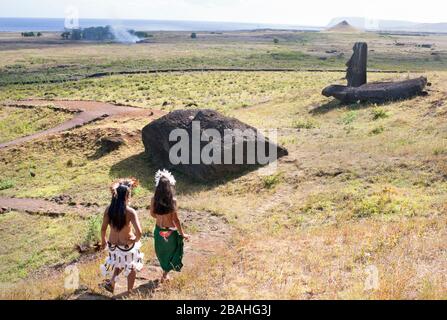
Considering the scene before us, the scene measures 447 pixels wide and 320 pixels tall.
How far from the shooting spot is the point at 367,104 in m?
29.2

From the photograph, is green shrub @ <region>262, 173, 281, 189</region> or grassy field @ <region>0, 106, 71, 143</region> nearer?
green shrub @ <region>262, 173, 281, 189</region>

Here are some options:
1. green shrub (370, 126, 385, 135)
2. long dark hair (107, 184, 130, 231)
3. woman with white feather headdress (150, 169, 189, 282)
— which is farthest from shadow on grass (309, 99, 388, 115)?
long dark hair (107, 184, 130, 231)

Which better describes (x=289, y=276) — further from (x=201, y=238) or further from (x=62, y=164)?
(x=62, y=164)

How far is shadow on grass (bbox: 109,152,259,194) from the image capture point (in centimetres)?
1944

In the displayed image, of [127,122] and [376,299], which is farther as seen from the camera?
[127,122]

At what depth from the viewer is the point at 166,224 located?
956cm

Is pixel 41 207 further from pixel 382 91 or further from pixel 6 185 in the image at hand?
pixel 382 91

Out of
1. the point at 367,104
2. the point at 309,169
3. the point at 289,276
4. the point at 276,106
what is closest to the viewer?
the point at 289,276

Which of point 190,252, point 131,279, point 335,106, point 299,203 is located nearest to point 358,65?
point 335,106

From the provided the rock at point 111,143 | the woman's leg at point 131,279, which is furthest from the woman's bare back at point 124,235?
the rock at point 111,143

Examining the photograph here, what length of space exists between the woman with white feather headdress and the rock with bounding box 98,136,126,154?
16290 millimetres

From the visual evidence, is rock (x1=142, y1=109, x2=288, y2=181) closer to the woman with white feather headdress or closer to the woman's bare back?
the woman with white feather headdress
